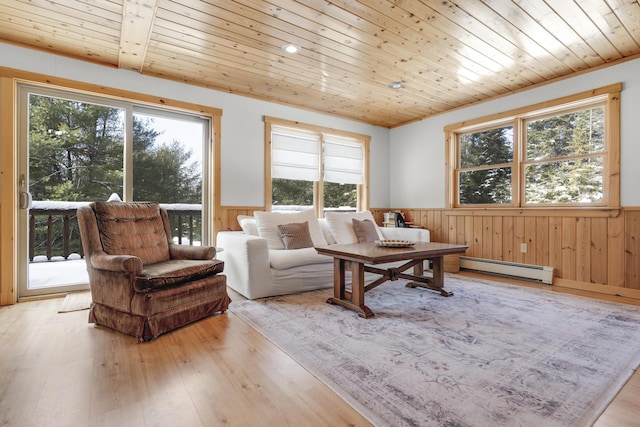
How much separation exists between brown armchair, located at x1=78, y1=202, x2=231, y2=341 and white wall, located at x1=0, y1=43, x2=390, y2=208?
51.3 inches

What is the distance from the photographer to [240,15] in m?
2.48

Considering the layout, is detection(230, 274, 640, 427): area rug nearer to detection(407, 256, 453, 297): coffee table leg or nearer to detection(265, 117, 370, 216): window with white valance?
detection(407, 256, 453, 297): coffee table leg

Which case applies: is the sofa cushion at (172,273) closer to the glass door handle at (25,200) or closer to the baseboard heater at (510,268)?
the glass door handle at (25,200)

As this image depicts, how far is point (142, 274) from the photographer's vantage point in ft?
7.12

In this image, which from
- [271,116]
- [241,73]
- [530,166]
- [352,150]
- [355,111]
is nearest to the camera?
[241,73]

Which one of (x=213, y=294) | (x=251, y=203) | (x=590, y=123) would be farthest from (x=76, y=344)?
(x=590, y=123)

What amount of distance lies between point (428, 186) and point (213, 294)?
12.5 ft

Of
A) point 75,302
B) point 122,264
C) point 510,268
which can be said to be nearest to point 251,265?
point 122,264

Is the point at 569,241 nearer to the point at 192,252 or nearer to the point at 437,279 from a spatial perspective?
the point at 437,279

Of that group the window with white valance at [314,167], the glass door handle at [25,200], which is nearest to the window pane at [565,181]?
the window with white valance at [314,167]

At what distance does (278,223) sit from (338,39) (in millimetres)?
2023

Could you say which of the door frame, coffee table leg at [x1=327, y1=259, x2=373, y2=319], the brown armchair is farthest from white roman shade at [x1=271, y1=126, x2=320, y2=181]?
the door frame

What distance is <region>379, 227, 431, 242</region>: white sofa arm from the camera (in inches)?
166

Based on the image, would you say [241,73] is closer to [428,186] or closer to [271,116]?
[271,116]
